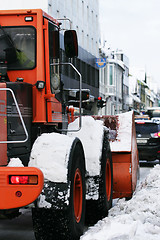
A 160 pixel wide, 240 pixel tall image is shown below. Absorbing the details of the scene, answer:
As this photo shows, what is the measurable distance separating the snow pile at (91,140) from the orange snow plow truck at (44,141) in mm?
13

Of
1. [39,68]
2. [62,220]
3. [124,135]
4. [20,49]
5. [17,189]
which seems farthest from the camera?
[124,135]

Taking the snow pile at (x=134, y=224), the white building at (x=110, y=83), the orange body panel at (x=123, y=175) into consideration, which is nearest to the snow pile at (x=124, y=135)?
the orange body panel at (x=123, y=175)

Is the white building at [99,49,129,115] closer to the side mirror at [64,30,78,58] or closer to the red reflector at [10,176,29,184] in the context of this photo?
the side mirror at [64,30,78,58]

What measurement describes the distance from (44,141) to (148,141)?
12164 millimetres

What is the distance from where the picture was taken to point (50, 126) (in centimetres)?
625

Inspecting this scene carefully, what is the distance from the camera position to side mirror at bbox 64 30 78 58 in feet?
19.0

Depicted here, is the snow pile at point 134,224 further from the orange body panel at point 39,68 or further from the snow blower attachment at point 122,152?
the snow blower attachment at point 122,152

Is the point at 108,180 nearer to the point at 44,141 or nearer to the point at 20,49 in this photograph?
the point at 20,49

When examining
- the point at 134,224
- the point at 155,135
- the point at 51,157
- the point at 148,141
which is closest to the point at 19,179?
the point at 51,157

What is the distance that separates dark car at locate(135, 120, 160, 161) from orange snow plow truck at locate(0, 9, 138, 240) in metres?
9.29

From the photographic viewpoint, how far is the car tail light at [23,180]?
14.8ft

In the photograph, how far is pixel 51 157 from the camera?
4871mm

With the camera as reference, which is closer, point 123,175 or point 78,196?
point 78,196

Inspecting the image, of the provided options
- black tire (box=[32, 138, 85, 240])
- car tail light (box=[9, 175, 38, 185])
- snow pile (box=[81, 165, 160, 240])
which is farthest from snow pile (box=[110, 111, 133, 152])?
car tail light (box=[9, 175, 38, 185])
